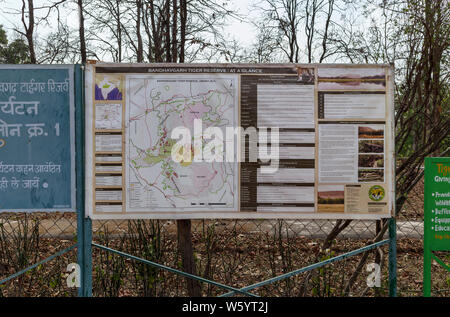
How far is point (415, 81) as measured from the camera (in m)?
3.83

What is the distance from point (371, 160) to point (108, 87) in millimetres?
1992

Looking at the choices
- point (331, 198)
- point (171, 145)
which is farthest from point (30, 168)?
point (331, 198)

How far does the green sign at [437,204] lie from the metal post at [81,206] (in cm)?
243

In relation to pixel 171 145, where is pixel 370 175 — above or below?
below

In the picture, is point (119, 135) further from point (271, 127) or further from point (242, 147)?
point (271, 127)

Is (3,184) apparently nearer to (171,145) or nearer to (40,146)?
(40,146)

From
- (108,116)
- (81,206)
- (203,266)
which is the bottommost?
(203,266)

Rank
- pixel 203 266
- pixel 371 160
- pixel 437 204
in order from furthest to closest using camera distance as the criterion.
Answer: pixel 203 266 < pixel 371 160 < pixel 437 204

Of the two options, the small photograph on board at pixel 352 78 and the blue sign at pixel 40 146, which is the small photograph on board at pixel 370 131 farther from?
the blue sign at pixel 40 146

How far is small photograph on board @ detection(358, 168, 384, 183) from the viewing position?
10.1 feet

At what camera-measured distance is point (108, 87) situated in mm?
3090

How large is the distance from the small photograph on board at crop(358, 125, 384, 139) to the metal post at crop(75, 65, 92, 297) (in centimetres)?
202

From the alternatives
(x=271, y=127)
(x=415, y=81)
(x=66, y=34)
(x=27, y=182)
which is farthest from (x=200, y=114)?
(x=66, y=34)

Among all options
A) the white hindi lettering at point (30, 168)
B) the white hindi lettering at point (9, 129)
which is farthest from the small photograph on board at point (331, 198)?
the white hindi lettering at point (9, 129)
